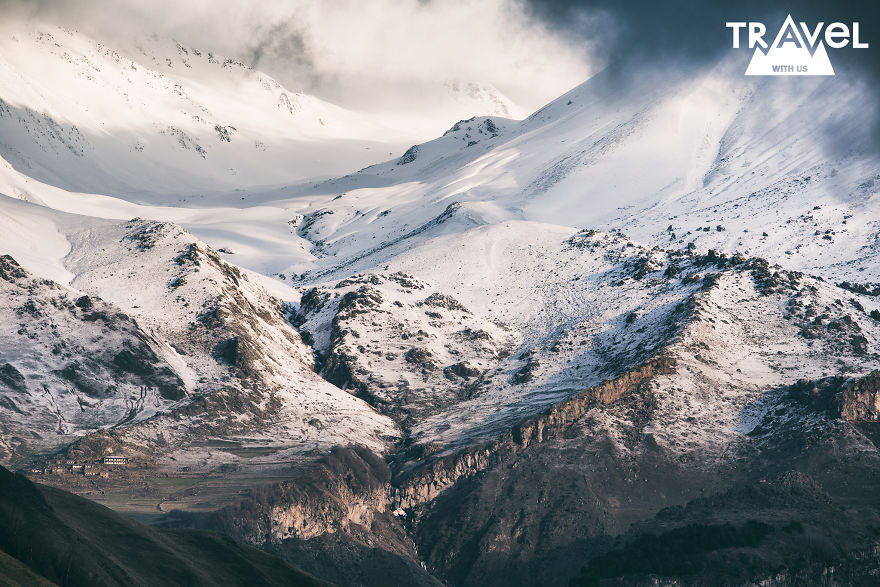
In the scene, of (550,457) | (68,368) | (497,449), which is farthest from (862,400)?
(68,368)

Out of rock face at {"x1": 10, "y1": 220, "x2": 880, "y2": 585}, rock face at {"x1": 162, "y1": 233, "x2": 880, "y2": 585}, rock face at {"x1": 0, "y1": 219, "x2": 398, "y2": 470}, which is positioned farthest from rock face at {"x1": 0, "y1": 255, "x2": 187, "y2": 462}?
rock face at {"x1": 162, "y1": 233, "x2": 880, "y2": 585}

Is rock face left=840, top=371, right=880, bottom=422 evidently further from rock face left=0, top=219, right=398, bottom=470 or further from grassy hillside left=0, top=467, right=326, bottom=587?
grassy hillside left=0, top=467, right=326, bottom=587

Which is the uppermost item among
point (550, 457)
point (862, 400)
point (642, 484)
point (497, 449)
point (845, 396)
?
point (845, 396)

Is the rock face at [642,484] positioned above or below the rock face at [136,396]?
below

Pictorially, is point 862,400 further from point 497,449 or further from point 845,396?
point 497,449

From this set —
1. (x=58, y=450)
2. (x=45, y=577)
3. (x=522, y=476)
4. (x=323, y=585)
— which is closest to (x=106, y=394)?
(x=58, y=450)

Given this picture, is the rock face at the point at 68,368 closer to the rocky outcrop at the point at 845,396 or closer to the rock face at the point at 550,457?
the rock face at the point at 550,457

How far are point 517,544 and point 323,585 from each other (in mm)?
51110

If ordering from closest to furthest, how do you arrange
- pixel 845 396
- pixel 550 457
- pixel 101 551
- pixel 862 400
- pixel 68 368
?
pixel 101 551 → pixel 845 396 → pixel 862 400 → pixel 550 457 → pixel 68 368

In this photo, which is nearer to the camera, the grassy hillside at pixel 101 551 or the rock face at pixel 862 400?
the grassy hillside at pixel 101 551

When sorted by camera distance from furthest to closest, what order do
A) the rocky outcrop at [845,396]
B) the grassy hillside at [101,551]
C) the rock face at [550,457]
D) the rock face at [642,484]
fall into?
the rocky outcrop at [845,396] < the rock face at [550,457] < the rock face at [642,484] < the grassy hillside at [101,551]

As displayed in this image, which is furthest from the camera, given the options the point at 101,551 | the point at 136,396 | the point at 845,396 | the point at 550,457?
the point at 136,396

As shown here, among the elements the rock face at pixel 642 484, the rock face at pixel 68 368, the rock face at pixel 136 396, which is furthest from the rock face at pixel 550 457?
the rock face at pixel 68 368

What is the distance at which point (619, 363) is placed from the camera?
19350 centimetres
